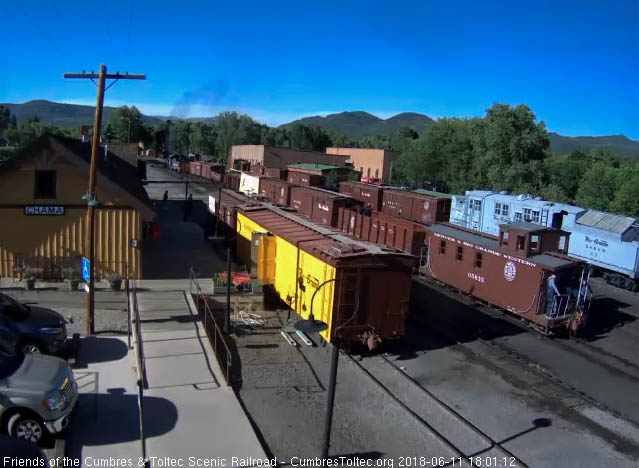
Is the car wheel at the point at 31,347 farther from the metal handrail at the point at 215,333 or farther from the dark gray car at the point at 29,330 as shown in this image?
the metal handrail at the point at 215,333

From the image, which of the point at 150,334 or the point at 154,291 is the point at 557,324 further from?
the point at 154,291

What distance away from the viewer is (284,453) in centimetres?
990

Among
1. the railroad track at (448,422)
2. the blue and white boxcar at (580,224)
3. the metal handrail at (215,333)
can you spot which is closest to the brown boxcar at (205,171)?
the blue and white boxcar at (580,224)

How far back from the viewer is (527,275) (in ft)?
60.2

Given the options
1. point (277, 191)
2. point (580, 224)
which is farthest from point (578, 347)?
point (277, 191)

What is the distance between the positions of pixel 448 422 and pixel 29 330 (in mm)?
10269

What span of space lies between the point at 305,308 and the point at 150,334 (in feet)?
15.5

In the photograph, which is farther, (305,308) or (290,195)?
(290,195)

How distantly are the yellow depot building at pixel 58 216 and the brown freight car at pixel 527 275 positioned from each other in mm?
13458

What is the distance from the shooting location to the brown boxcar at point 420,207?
32000 millimetres

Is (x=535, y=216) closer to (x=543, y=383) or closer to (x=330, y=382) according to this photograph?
(x=543, y=383)

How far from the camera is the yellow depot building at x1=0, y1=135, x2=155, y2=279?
19.3 m

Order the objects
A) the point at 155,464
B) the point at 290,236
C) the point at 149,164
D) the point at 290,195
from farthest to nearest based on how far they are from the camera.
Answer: the point at 149,164 → the point at 290,195 → the point at 290,236 → the point at 155,464

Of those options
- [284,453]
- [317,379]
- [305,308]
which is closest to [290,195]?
[305,308]
